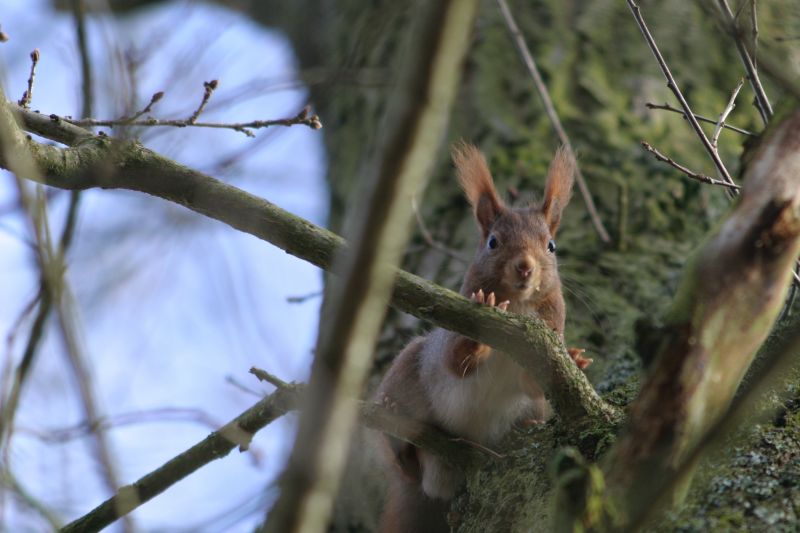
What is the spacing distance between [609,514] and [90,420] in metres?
0.89

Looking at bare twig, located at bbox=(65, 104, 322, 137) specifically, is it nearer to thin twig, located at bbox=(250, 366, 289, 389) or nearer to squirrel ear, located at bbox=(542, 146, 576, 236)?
thin twig, located at bbox=(250, 366, 289, 389)

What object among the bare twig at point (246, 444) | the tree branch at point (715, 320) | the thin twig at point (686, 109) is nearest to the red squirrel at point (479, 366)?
the bare twig at point (246, 444)

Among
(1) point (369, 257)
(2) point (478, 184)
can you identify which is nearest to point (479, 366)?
(2) point (478, 184)

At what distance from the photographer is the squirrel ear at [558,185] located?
2.99 m

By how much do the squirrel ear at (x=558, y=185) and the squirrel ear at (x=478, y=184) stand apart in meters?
0.17

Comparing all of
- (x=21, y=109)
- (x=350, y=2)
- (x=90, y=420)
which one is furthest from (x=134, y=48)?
(x=350, y=2)

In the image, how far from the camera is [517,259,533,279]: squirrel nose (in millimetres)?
2777

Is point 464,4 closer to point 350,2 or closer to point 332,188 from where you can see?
point 332,188

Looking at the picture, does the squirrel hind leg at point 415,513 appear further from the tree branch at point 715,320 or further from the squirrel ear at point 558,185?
the tree branch at point 715,320

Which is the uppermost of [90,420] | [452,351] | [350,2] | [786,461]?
[350,2]

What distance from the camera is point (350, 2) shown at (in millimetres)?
4949

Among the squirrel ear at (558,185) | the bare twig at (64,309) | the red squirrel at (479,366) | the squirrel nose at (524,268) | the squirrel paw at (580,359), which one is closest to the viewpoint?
the bare twig at (64,309)

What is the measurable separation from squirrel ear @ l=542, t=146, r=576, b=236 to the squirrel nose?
0.39 metres

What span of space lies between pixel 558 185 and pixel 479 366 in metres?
0.75
